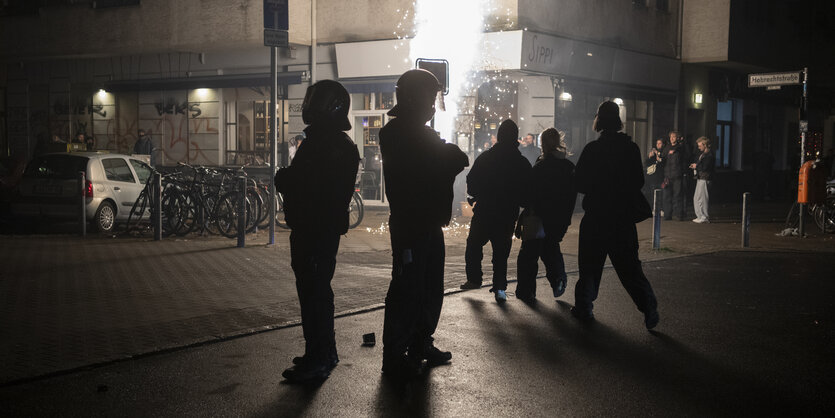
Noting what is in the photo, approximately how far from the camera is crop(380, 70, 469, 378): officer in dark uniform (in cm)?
559

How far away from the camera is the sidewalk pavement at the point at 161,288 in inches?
253

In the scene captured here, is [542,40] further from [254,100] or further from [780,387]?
[780,387]

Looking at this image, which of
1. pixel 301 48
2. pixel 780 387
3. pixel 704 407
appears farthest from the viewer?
pixel 301 48

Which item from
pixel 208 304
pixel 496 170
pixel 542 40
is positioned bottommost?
pixel 208 304

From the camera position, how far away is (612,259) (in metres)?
7.32

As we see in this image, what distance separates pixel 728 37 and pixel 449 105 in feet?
30.7

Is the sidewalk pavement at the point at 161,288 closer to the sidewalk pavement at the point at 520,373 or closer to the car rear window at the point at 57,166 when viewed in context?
the sidewalk pavement at the point at 520,373

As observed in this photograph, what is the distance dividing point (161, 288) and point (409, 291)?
431 cm

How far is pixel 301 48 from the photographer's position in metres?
23.2

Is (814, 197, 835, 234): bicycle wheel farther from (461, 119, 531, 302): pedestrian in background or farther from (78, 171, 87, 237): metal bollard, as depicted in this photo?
(78, 171, 87, 237): metal bollard

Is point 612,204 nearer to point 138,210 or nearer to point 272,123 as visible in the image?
point 272,123

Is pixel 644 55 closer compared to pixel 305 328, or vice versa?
pixel 305 328

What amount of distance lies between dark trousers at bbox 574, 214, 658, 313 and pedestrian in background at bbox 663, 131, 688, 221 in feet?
41.0

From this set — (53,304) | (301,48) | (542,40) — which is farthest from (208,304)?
(301,48)
